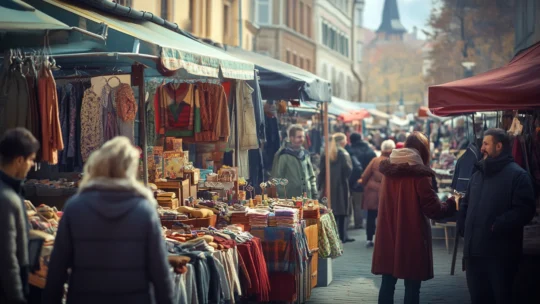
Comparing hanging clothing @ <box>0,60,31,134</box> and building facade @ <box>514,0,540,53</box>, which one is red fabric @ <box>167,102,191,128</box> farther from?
building facade @ <box>514,0,540,53</box>

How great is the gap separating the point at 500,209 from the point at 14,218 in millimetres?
4565

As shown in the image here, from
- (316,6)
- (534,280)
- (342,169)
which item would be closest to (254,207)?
(534,280)

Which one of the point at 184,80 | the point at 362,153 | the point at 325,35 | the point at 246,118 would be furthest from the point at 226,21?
the point at 325,35

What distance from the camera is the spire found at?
6747 inches

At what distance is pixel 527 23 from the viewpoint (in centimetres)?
2247

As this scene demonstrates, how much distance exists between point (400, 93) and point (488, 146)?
109 metres

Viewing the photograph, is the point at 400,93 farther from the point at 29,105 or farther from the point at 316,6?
the point at 29,105

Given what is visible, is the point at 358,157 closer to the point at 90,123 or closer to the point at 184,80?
the point at 184,80

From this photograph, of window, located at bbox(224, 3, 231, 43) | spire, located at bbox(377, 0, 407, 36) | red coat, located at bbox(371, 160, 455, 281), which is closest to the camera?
red coat, located at bbox(371, 160, 455, 281)

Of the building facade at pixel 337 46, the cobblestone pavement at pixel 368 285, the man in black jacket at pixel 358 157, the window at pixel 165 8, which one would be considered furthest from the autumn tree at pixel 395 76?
the cobblestone pavement at pixel 368 285

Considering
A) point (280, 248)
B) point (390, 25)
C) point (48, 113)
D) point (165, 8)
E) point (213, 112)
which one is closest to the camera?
point (48, 113)

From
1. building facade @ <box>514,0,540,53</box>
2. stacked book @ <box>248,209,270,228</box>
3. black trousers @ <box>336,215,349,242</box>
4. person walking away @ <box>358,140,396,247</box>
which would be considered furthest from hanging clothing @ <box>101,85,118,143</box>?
building facade @ <box>514,0,540,53</box>

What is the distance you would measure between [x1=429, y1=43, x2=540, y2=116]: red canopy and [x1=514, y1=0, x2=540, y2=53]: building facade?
33.2 feet

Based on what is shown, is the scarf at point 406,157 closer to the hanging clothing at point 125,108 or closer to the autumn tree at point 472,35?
the hanging clothing at point 125,108
